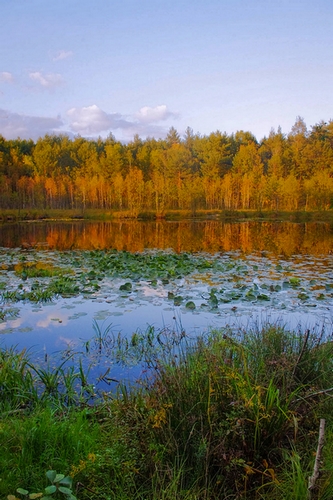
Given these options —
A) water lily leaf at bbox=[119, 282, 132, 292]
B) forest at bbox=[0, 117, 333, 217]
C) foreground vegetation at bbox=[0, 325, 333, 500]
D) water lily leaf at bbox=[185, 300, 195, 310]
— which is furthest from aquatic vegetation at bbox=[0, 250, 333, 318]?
forest at bbox=[0, 117, 333, 217]

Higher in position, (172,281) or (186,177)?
(186,177)

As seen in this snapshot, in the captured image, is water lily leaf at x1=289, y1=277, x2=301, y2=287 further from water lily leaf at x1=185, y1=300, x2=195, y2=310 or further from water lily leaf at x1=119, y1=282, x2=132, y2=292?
water lily leaf at x1=119, y1=282, x2=132, y2=292

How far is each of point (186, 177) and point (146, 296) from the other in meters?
56.4

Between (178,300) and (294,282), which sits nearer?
(178,300)

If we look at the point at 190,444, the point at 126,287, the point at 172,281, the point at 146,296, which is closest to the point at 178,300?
the point at 146,296

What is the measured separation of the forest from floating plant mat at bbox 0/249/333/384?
125 ft

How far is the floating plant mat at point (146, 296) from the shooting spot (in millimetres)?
6312

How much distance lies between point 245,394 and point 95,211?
5127cm

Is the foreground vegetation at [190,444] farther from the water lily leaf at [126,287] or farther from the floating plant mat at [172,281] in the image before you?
the water lily leaf at [126,287]

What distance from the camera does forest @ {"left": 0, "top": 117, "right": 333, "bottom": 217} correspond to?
52062 millimetres

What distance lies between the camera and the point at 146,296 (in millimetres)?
7977

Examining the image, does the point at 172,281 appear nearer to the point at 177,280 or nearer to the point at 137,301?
the point at 177,280

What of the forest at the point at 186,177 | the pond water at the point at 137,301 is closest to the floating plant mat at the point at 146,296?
the pond water at the point at 137,301

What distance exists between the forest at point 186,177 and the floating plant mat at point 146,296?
38.1m
